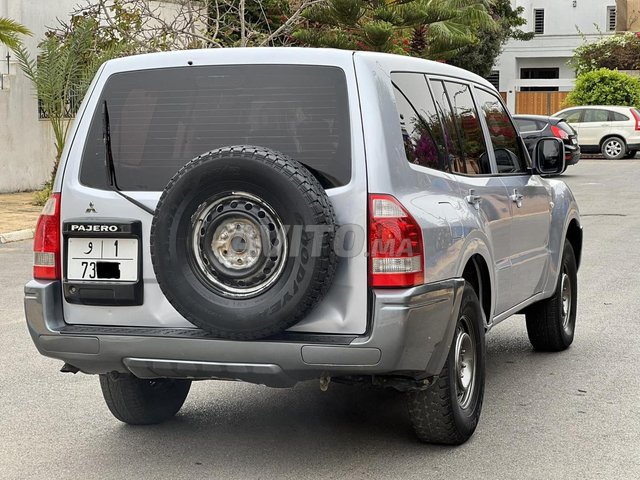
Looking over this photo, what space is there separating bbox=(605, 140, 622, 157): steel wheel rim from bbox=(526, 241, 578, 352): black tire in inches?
1060

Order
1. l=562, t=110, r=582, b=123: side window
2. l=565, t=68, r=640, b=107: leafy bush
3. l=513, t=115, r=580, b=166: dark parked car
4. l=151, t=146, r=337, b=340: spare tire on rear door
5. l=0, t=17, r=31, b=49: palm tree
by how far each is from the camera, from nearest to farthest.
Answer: l=151, t=146, r=337, b=340: spare tire on rear door < l=0, t=17, r=31, b=49: palm tree < l=513, t=115, r=580, b=166: dark parked car < l=562, t=110, r=582, b=123: side window < l=565, t=68, r=640, b=107: leafy bush

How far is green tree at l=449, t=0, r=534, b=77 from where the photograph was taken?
163 ft

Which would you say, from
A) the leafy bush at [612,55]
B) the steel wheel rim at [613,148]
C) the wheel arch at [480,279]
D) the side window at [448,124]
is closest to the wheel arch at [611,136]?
the steel wheel rim at [613,148]

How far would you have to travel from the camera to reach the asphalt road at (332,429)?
17.7 feet

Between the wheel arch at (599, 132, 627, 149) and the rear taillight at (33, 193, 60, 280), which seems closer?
the rear taillight at (33, 193, 60, 280)

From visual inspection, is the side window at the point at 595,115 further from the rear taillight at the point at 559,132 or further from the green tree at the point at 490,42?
the green tree at the point at 490,42

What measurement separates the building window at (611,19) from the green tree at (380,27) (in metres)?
33.0

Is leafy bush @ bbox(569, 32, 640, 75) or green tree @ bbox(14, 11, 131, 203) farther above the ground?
leafy bush @ bbox(569, 32, 640, 75)

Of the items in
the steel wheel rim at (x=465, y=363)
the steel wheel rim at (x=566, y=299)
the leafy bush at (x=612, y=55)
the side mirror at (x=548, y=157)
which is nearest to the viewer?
the steel wheel rim at (x=465, y=363)

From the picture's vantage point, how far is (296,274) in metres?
4.89

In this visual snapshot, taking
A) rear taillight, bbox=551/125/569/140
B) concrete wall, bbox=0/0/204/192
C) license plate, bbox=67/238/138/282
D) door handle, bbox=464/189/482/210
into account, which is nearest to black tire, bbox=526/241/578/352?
door handle, bbox=464/189/482/210

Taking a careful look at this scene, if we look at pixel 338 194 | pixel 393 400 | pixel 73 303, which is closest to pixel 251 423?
pixel 393 400

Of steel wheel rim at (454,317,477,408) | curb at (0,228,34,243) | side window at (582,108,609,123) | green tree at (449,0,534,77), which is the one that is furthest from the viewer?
green tree at (449,0,534,77)

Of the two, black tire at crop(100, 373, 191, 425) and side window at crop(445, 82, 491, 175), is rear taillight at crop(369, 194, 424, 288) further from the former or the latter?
black tire at crop(100, 373, 191, 425)
